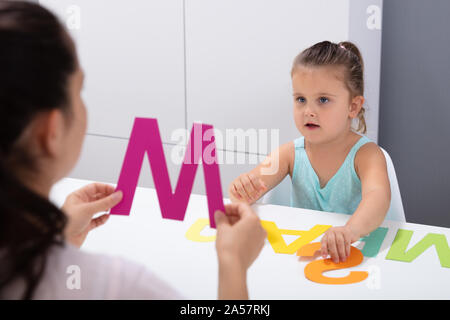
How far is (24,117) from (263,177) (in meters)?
1.03

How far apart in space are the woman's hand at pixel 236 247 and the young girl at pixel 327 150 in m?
0.46

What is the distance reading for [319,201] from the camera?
157 cm

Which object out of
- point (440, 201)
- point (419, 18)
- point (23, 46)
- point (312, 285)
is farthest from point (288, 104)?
point (23, 46)

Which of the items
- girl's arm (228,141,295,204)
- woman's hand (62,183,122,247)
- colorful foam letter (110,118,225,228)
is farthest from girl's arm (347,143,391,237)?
woman's hand (62,183,122,247)

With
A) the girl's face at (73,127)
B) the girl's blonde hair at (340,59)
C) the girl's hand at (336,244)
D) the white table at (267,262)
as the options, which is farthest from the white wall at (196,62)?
the girl's face at (73,127)

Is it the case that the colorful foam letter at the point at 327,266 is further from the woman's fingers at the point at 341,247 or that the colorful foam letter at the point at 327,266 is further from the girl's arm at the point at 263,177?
the girl's arm at the point at 263,177

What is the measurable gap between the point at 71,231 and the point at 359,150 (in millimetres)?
900

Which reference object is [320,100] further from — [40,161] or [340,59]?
[40,161]

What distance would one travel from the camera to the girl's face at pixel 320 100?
4.65 feet

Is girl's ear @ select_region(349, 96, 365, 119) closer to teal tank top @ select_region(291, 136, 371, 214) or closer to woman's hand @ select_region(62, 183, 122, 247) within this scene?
teal tank top @ select_region(291, 136, 371, 214)

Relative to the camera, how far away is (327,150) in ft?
5.11

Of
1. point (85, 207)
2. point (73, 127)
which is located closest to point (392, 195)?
point (85, 207)

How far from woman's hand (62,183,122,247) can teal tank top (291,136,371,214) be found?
707 millimetres
